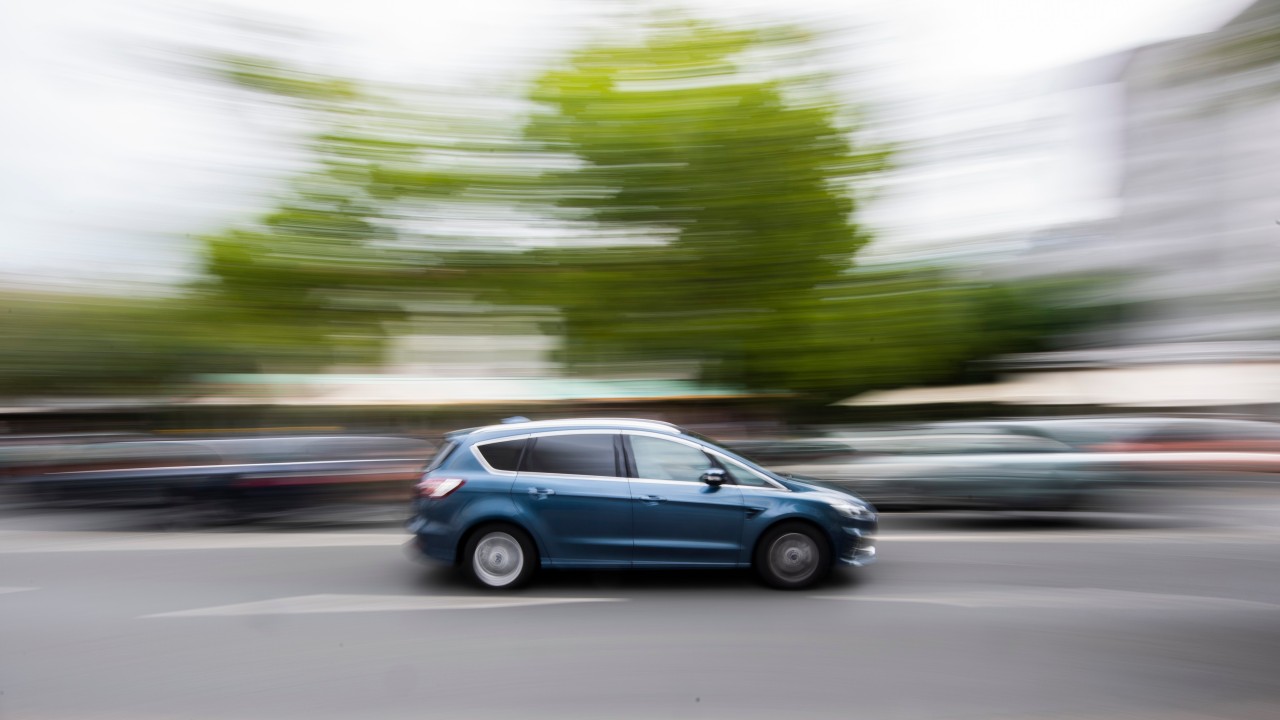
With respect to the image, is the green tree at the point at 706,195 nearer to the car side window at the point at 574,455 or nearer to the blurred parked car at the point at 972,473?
the blurred parked car at the point at 972,473

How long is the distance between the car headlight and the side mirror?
2.83ft

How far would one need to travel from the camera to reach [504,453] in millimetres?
6145

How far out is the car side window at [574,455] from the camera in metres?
6.08

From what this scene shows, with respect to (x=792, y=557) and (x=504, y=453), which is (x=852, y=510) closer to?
(x=792, y=557)

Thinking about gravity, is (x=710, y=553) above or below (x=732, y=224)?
below

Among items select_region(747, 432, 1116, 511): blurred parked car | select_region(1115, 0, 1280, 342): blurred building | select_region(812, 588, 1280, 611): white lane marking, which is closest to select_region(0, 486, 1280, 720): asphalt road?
select_region(812, 588, 1280, 611): white lane marking

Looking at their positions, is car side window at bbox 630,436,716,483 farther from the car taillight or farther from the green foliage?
the green foliage

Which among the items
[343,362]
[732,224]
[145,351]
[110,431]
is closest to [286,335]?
[343,362]

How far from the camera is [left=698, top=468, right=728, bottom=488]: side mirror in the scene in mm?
5965

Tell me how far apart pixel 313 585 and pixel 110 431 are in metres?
14.3

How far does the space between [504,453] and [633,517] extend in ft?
3.78

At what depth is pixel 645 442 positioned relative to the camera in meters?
6.14

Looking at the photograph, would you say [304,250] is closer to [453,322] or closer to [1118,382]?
[453,322]

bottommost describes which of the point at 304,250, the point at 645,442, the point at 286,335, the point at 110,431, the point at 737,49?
the point at 110,431
